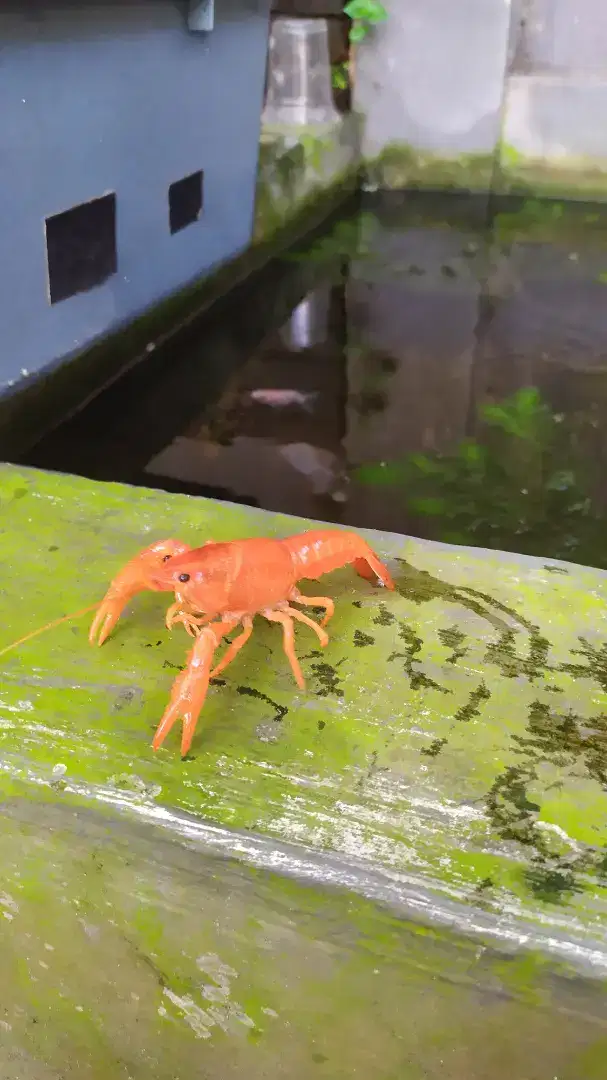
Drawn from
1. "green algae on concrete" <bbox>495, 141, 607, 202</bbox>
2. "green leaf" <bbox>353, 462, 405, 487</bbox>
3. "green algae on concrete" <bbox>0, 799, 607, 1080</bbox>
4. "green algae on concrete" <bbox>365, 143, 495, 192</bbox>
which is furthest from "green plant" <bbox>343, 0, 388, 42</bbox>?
"green algae on concrete" <bbox>0, 799, 607, 1080</bbox>

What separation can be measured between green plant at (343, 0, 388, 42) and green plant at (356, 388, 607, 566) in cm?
439

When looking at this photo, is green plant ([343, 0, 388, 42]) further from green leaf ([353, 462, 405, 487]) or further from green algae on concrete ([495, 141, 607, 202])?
green leaf ([353, 462, 405, 487])

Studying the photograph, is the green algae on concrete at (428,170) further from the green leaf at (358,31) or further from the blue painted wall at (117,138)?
the blue painted wall at (117,138)

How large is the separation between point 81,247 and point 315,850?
97.3 inches

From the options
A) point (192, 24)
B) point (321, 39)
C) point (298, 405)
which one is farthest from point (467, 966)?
point (321, 39)

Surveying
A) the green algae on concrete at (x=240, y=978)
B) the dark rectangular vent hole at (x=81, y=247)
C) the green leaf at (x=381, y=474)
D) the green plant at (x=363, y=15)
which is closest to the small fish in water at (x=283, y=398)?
the green leaf at (x=381, y=474)

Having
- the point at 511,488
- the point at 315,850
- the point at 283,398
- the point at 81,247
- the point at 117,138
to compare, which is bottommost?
the point at 511,488

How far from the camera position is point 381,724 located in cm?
115

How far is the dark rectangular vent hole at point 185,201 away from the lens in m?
3.70

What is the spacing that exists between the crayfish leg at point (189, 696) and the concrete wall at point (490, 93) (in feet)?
22.1

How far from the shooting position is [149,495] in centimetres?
171

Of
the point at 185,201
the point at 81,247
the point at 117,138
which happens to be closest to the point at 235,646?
the point at 81,247

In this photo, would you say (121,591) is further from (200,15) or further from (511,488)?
(200,15)

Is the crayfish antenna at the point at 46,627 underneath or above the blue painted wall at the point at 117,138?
underneath
